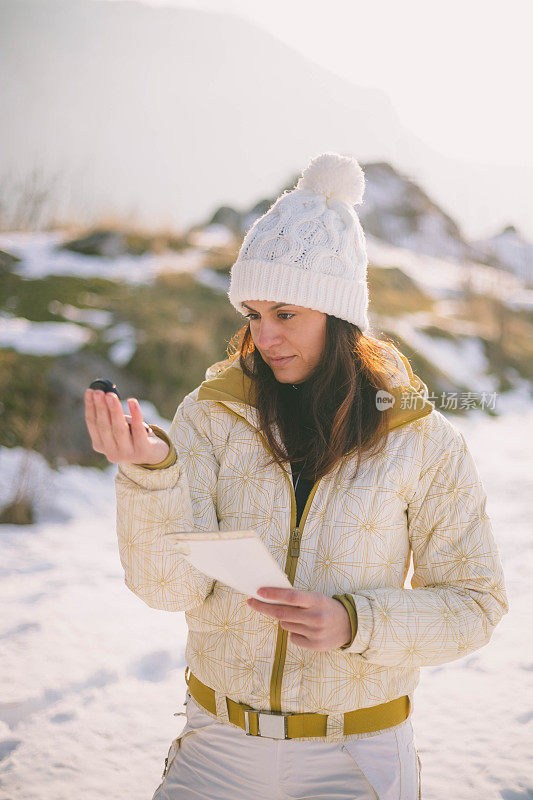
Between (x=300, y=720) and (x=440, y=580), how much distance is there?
1.40 feet

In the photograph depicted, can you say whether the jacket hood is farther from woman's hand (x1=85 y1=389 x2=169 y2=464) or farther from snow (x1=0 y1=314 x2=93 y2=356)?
snow (x1=0 y1=314 x2=93 y2=356)

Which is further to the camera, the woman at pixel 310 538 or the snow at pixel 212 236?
the snow at pixel 212 236

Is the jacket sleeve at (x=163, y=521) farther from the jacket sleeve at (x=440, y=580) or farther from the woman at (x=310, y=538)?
the jacket sleeve at (x=440, y=580)

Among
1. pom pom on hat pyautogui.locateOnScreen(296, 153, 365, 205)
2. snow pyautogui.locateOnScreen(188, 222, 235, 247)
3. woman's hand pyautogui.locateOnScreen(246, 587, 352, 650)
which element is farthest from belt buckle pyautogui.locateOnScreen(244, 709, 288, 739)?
snow pyautogui.locateOnScreen(188, 222, 235, 247)

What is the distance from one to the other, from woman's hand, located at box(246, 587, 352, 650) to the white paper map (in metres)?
0.02

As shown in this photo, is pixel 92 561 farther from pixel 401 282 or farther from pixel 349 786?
pixel 401 282

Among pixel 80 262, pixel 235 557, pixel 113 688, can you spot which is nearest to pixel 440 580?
pixel 235 557

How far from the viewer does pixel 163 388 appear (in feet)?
23.4

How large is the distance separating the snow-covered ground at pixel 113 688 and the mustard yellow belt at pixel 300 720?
1.23 meters

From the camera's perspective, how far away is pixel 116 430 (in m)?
1.28

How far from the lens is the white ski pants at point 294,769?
1.48 m

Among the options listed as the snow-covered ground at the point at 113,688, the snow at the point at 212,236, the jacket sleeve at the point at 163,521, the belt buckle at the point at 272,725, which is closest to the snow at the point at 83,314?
the snow-covered ground at the point at 113,688

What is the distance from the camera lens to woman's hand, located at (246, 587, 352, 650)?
4.14 feet

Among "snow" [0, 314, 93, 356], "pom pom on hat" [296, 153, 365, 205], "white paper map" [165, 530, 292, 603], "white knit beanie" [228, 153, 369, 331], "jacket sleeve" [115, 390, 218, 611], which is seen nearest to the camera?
"white paper map" [165, 530, 292, 603]
